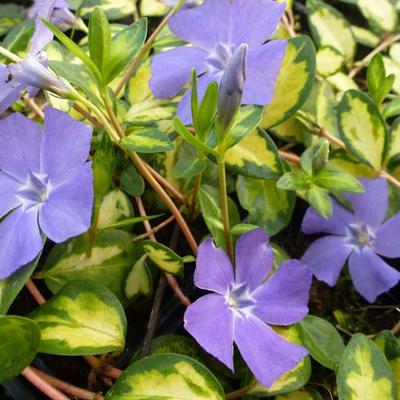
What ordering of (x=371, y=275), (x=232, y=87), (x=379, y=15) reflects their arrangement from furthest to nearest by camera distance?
(x=379, y=15)
(x=371, y=275)
(x=232, y=87)

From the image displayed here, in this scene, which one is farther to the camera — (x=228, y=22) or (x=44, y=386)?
(x=228, y=22)

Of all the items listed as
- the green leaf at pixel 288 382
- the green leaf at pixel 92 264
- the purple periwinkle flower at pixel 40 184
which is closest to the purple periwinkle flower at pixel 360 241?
the green leaf at pixel 288 382

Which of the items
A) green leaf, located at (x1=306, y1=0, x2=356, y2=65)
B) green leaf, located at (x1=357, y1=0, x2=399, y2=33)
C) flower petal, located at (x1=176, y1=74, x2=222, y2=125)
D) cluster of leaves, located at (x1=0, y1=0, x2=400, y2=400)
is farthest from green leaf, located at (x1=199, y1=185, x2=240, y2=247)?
green leaf, located at (x1=357, y1=0, x2=399, y2=33)

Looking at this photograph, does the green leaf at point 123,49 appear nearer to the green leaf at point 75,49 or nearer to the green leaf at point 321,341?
the green leaf at point 75,49

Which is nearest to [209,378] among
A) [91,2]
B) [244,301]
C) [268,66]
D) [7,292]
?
[244,301]

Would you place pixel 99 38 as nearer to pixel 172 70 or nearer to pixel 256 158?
pixel 172 70

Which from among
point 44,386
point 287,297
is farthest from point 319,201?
point 44,386
